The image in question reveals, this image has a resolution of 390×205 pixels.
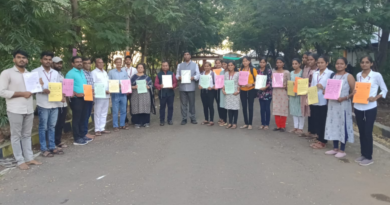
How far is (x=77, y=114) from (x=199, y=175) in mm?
3329

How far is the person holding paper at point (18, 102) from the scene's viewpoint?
5234 millimetres

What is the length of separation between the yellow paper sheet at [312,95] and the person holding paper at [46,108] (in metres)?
4.87

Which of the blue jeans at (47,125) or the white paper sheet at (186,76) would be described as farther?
the white paper sheet at (186,76)

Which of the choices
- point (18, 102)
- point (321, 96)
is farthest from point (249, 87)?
point (18, 102)

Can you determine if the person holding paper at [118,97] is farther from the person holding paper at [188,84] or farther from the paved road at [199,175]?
the person holding paper at [188,84]

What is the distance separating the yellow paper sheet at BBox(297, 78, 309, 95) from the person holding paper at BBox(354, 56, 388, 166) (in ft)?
4.50

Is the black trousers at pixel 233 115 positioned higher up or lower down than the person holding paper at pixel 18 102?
lower down

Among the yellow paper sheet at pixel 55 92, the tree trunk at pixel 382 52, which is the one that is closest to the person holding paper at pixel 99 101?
the yellow paper sheet at pixel 55 92

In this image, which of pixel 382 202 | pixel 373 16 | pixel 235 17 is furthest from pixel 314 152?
pixel 235 17

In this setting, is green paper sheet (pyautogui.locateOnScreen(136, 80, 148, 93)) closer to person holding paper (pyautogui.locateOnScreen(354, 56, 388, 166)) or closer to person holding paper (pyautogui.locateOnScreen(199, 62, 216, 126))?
person holding paper (pyautogui.locateOnScreen(199, 62, 216, 126))

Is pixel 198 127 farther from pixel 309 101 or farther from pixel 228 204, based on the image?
pixel 228 204

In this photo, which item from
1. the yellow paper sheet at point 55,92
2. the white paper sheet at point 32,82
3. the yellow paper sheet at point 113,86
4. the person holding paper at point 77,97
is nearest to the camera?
the white paper sheet at point 32,82

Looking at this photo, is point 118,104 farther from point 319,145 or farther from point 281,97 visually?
point 319,145

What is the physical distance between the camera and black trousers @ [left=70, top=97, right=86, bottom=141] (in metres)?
7.02
